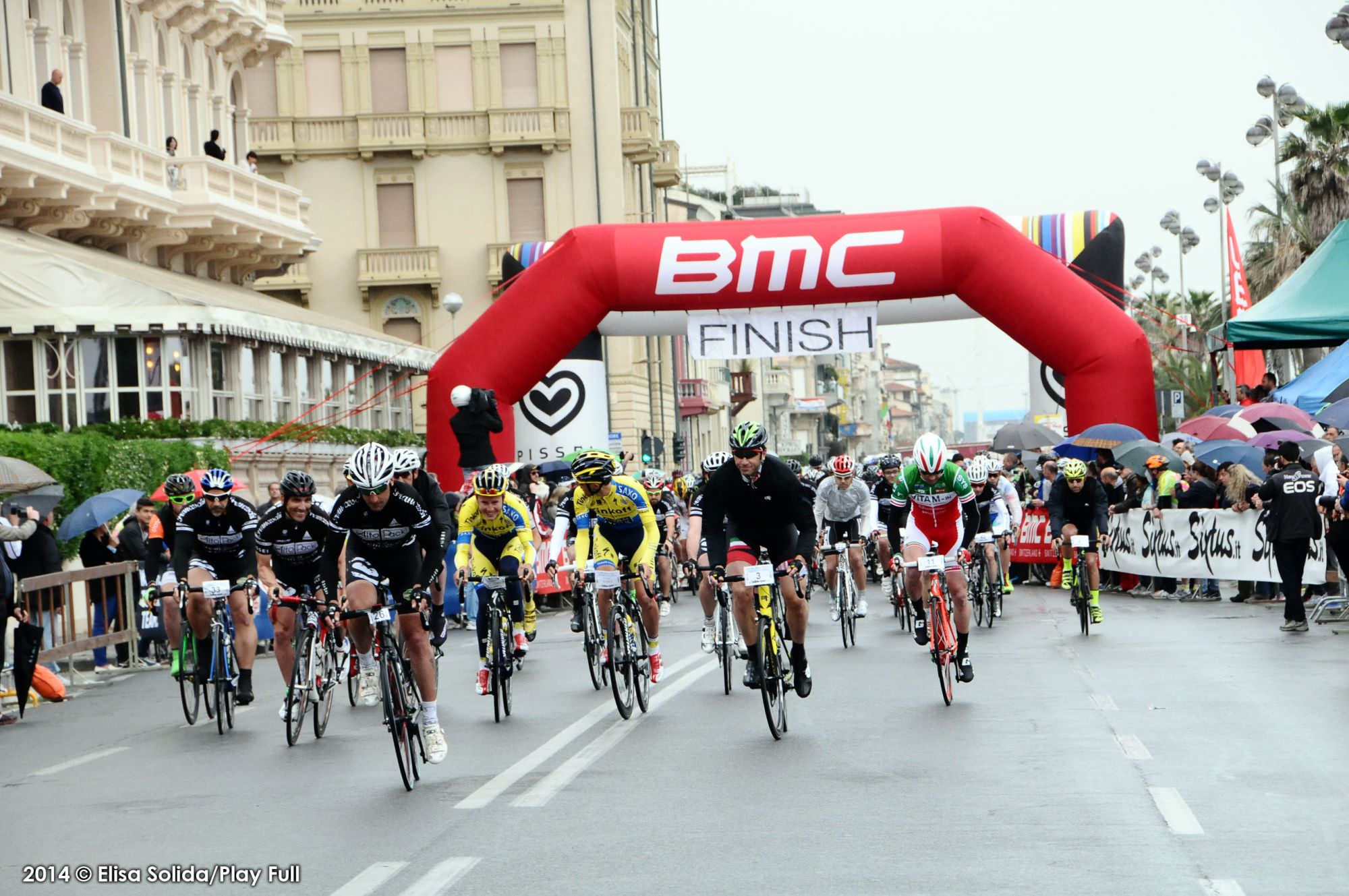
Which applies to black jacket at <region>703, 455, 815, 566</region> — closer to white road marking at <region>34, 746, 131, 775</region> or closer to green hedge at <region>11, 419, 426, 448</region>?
white road marking at <region>34, 746, 131, 775</region>

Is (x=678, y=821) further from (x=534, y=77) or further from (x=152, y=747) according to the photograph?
(x=534, y=77)

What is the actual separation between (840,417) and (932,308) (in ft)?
432

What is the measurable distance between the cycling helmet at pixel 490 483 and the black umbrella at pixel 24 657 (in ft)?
12.2

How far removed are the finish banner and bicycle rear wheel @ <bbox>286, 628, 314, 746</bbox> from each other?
11.2 m

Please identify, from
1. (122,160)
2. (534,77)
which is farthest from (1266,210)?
(122,160)

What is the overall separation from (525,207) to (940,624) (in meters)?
44.8

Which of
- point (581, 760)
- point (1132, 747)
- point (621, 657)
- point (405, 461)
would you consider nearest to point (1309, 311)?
point (621, 657)

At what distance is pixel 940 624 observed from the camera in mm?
12859

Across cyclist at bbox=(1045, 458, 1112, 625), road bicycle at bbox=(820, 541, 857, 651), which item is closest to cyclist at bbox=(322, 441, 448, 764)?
road bicycle at bbox=(820, 541, 857, 651)

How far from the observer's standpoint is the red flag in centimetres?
3675

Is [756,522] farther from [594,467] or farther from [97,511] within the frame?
[97,511]

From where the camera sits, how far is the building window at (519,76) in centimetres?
5616

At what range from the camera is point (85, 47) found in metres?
32.9

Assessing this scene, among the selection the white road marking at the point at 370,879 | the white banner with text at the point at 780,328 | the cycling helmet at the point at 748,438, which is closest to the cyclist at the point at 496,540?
the cycling helmet at the point at 748,438
